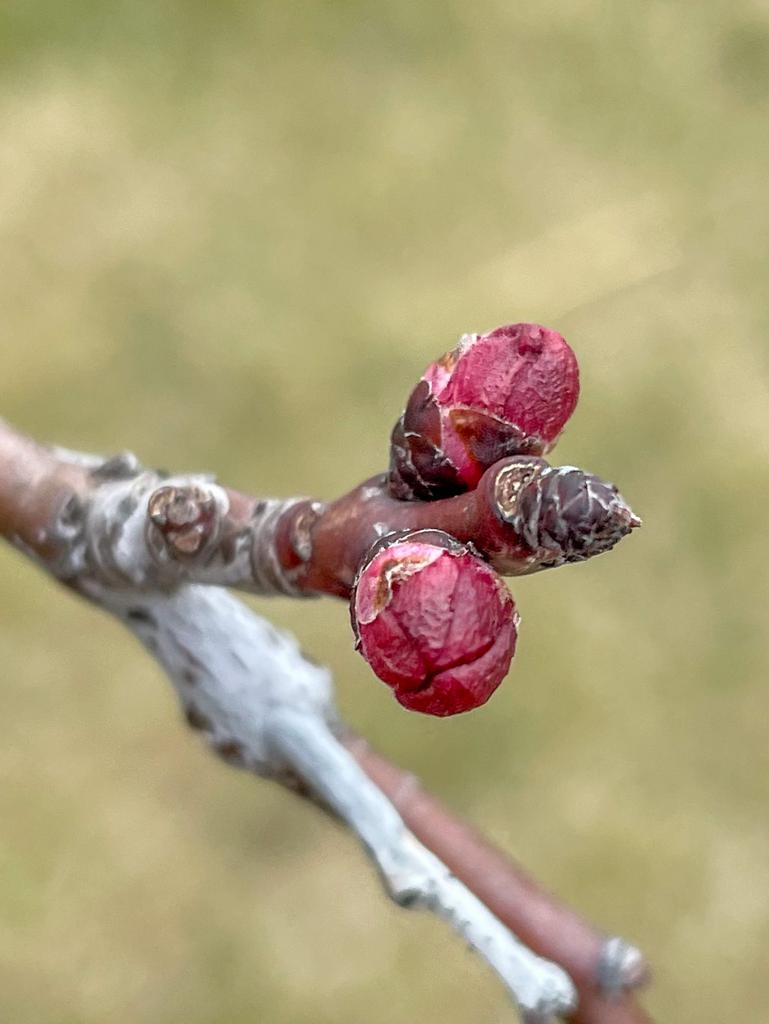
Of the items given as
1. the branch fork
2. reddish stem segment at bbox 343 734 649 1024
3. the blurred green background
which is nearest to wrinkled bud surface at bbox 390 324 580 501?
the branch fork

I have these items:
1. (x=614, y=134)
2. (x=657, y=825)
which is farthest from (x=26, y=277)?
(x=657, y=825)

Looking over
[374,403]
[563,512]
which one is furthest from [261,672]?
[374,403]

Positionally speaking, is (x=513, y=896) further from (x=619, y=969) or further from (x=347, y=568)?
(x=347, y=568)

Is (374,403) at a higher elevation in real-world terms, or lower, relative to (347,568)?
higher

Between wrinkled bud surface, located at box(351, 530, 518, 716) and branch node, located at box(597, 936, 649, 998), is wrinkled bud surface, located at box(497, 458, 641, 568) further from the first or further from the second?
branch node, located at box(597, 936, 649, 998)

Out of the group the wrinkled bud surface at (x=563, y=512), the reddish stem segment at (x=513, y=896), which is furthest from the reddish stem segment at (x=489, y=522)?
the reddish stem segment at (x=513, y=896)

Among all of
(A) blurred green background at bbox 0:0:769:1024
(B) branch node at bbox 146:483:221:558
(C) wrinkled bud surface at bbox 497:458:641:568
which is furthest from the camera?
(A) blurred green background at bbox 0:0:769:1024
